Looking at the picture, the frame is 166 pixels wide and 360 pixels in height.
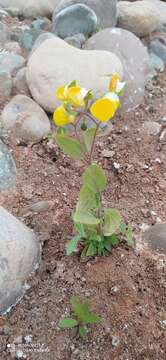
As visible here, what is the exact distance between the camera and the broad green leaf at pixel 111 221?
192 centimetres

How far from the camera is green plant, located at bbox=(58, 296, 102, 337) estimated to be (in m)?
1.75

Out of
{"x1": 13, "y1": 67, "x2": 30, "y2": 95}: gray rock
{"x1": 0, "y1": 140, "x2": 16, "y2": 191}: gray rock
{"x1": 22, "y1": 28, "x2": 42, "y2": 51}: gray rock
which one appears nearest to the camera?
{"x1": 0, "y1": 140, "x2": 16, "y2": 191}: gray rock

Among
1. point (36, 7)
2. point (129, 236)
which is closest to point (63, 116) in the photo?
point (129, 236)

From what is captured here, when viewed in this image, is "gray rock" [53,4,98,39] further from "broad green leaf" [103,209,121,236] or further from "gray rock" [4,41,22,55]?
"broad green leaf" [103,209,121,236]

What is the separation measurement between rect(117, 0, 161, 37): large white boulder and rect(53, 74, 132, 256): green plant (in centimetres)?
193

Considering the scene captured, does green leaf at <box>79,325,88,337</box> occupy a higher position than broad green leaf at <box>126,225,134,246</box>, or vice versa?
broad green leaf at <box>126,225,134,246</box>

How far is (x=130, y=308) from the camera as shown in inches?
74.7

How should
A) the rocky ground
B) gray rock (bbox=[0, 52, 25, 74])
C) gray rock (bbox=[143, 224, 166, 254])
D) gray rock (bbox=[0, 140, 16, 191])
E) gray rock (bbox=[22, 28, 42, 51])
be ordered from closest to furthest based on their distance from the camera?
the rocky ground
gray rock (bbox=[143, 224, 166, 254])
gray rock (bbox=[0, 140, 16, 191])
gray rock (bbox=[0, 52, 25, 74])
gray rock (bbox=[22, 28, 42, 51])

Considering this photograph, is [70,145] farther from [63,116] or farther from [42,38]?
[42,38]

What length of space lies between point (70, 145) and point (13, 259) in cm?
46

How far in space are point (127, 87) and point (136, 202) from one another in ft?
3.05

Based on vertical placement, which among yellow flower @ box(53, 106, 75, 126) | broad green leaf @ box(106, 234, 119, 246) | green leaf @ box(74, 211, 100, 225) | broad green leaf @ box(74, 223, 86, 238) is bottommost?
broad green leaf @ box(106, 234, 119, 246)

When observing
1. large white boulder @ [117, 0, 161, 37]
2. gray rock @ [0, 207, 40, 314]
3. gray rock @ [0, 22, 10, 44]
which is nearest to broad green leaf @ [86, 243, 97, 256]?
gray rock @ [0, 207, 40, 314]

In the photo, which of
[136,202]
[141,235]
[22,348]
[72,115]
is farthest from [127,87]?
[22,348]
